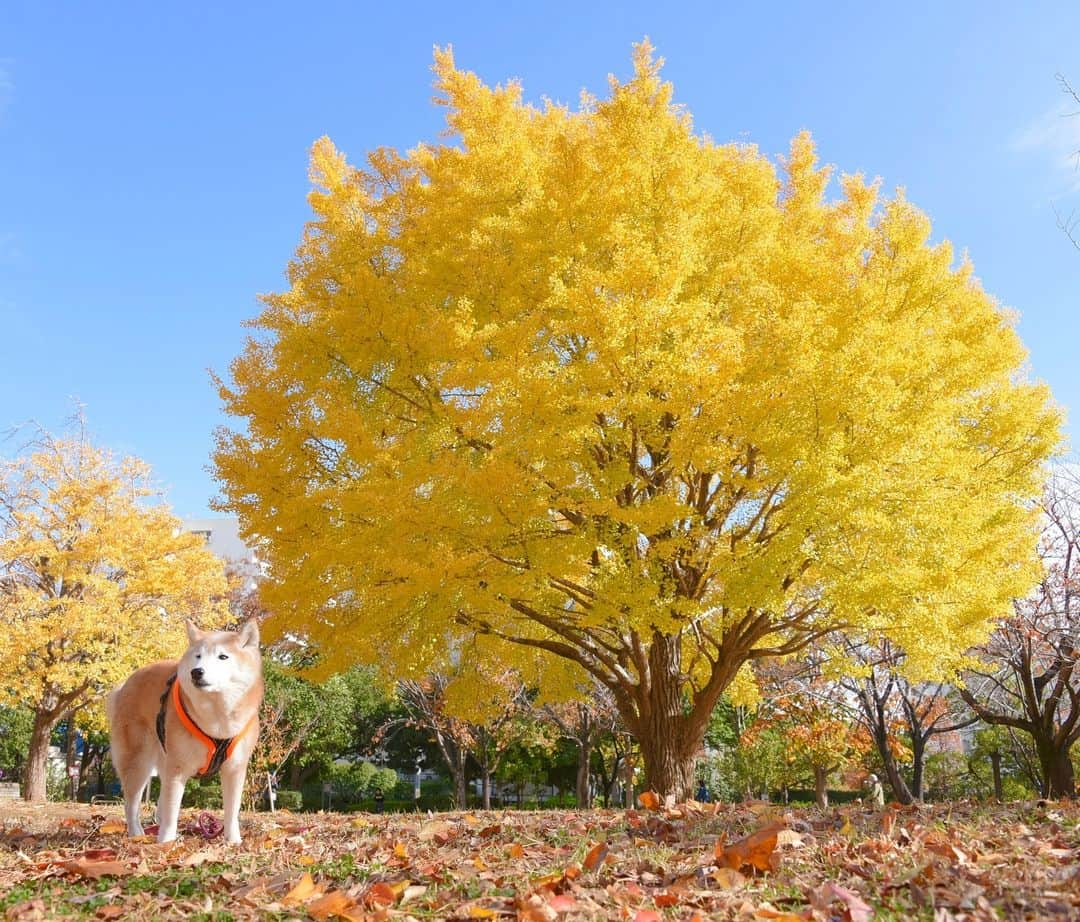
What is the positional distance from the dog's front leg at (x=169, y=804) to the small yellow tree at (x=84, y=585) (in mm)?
10647

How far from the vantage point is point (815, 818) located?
4.49 meters

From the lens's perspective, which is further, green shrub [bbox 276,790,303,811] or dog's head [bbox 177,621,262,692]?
green shrub [bbox 276,790,303,811]

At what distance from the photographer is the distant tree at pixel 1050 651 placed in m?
11.4

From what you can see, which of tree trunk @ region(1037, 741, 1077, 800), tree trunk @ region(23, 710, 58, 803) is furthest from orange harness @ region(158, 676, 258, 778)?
tree trunk @ region(23, 710, 58, 803)

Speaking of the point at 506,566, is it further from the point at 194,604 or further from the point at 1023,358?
the point at 194,604

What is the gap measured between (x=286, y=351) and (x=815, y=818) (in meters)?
6.74

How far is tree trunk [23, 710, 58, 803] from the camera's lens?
573 inches

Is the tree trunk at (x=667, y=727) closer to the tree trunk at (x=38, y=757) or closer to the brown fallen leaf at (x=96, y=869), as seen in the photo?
the brown fallen leaf at (x=96, y=869)

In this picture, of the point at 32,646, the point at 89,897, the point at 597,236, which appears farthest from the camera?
the point at 32,646

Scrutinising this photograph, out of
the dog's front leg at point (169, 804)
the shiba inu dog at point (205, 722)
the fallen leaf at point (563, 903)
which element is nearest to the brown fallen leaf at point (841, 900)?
the fallen leaf at point (563, 903)

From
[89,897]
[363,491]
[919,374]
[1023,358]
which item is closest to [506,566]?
[363,491]

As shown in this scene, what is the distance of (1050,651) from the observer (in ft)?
40.9

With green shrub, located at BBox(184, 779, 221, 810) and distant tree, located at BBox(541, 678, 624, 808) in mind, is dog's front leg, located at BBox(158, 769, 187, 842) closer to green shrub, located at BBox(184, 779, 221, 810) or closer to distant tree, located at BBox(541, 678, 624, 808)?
distant tree, located at BBox(541, 678, 624, 808)

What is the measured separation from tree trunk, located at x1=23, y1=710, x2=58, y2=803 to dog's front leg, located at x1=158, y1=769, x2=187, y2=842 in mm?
12596
